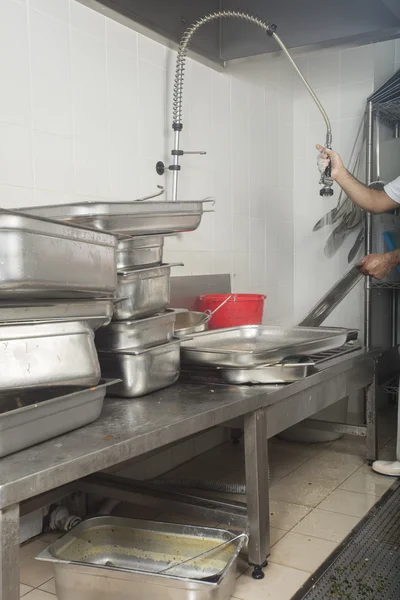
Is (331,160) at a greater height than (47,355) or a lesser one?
greater

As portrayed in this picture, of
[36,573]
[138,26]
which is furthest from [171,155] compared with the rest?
[36,573]

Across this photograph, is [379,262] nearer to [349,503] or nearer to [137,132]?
[349,503]

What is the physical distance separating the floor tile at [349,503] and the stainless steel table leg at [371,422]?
0.43 metres

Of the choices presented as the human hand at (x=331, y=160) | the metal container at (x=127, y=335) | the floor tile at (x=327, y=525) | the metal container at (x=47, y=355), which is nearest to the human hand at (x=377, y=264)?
the human hand at (x=331, y=160)

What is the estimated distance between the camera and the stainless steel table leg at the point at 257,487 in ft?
6.83

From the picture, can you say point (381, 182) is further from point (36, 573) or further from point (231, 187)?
point (36, 573)

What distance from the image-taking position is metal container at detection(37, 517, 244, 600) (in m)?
1.78

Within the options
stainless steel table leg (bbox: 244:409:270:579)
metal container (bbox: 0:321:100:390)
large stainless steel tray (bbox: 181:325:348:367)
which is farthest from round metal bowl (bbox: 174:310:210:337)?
metal container (bbox: 0:321:100:390)

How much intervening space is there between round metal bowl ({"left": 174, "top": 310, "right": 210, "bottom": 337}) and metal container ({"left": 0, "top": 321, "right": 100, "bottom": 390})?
1001 mm

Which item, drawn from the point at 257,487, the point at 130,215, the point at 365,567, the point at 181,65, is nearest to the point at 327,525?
the point at 365,567

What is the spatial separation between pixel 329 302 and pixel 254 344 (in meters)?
1.17

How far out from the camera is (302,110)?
14.6 ft

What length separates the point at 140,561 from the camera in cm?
210

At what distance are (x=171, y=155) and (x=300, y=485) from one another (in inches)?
69.8
